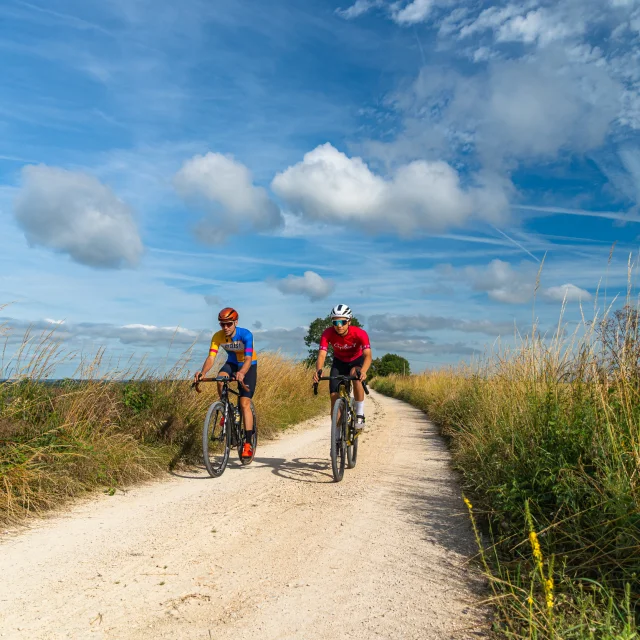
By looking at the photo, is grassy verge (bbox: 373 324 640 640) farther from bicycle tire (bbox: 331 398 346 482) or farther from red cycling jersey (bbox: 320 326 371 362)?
red cycling jersey (bbox: 320 326 371 362)

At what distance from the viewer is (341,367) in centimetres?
803

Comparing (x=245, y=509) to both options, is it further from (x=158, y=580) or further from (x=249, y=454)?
(x=249, y=454)

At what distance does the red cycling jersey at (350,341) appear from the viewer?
7.82m

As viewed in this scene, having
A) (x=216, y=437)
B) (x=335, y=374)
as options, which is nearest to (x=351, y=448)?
(x=335, y=374)

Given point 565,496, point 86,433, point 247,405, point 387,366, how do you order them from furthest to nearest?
point 387,366 < point 247,405 < point 86,433 < point 565,496

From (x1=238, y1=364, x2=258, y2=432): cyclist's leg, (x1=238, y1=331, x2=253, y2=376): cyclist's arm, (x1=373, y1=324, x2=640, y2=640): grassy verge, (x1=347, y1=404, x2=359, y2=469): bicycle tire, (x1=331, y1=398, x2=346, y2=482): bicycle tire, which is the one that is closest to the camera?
(x1=373, y1=324, x2=640, y2=640): grassy verge

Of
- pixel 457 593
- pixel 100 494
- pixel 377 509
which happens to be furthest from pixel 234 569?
pixel 100 494

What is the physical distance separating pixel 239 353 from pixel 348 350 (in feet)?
5.44

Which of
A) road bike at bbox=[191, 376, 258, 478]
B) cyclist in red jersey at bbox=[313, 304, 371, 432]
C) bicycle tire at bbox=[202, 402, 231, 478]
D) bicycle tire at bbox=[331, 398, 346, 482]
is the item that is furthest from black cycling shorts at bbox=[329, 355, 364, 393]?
bicycle tire at bbox=[202, 402, 231, 478]

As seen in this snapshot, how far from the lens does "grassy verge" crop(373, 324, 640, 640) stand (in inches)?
115

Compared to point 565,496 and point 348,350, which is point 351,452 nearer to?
point 348,350

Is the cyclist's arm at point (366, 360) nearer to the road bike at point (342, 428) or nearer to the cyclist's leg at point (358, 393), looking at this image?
the cyclist's leg at point (358, 393)

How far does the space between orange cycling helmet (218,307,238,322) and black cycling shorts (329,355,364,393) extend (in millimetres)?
1619

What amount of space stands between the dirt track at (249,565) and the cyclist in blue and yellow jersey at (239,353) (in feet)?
4.46
